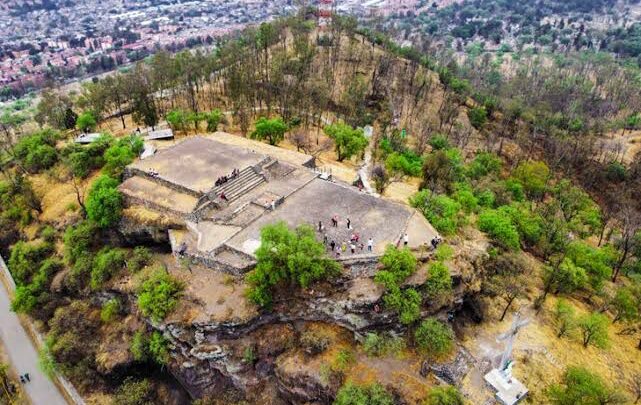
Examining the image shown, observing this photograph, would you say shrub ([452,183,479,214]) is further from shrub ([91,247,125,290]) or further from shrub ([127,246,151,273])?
shrub ([91,247,125,290])

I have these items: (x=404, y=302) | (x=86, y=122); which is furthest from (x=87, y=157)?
(x=404, y=302)

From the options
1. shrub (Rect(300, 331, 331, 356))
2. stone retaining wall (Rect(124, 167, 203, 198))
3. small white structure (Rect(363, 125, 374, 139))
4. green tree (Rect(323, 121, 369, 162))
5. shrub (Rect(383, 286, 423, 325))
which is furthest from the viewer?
small white structure (Rect(363, 125, 374, 139))

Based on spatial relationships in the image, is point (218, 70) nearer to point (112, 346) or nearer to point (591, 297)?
point (112, 346)

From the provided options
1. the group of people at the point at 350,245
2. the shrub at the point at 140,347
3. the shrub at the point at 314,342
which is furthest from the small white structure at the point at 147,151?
the shrub at the point at 314,342

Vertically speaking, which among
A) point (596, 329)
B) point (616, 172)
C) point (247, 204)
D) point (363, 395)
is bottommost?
point (616, 172)

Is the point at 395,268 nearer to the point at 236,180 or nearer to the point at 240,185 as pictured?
the point at 240,185

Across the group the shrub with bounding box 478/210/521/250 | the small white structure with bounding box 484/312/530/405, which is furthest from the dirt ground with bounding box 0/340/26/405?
the shrub with bounding box 478/210/521/250
